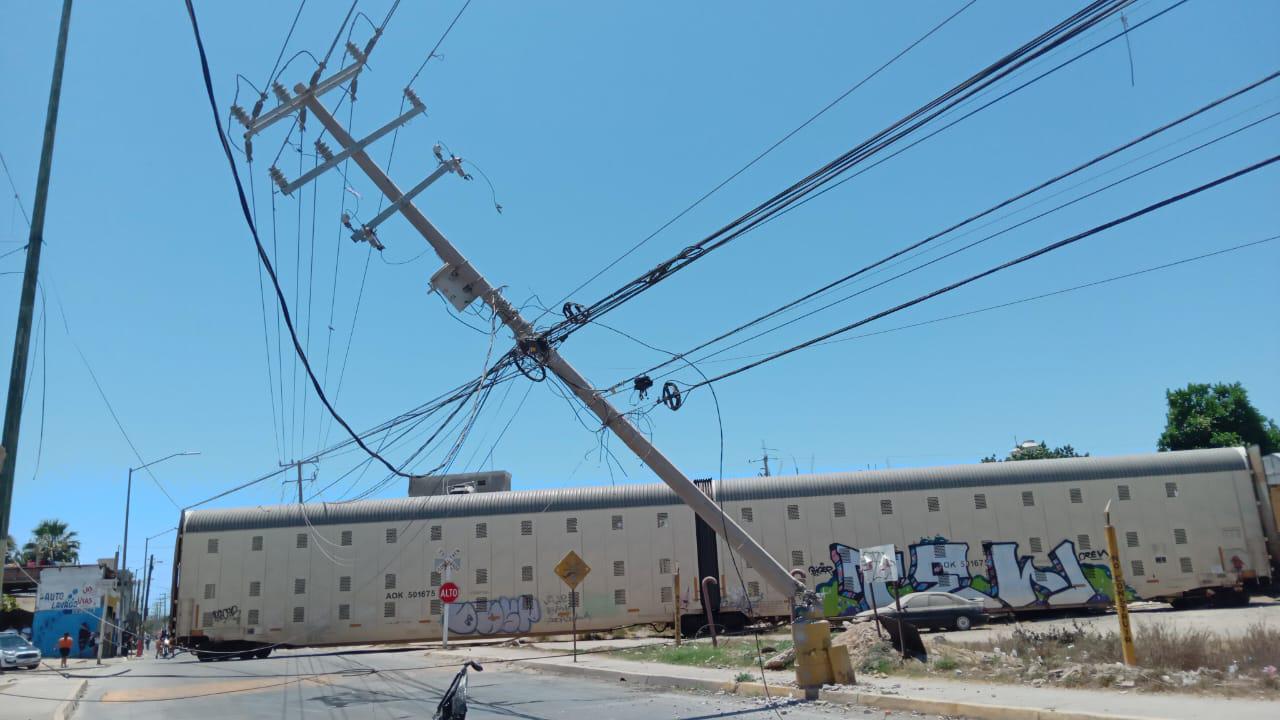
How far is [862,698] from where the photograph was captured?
39.3ft

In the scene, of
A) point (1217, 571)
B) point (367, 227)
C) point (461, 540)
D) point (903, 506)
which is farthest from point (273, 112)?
point (1217, 571)

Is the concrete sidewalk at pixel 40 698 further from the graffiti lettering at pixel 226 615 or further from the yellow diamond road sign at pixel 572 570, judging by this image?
the yellow diamond road sign at pixel 572 570

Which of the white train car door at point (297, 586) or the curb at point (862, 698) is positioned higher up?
the white train car door at point (297, 586)

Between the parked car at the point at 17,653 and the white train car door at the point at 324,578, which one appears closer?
the parked car at the point at 17,653

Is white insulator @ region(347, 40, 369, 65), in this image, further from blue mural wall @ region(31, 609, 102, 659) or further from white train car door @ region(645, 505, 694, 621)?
blue mural wall @ region(31, 609, 102, 659)

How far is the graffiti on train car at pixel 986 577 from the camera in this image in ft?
98.6

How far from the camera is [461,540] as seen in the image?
32344 mm

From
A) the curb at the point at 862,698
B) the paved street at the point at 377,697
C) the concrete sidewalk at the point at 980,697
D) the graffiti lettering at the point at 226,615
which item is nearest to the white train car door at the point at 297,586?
the graffiti lettering at the point at 226,615

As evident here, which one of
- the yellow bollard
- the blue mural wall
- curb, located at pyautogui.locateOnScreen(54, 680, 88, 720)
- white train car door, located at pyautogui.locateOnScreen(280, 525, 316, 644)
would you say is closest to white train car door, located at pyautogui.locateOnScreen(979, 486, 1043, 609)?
the yellow bollard

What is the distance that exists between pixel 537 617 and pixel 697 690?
17799mm

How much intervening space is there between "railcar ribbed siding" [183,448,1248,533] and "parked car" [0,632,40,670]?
19.5 ft

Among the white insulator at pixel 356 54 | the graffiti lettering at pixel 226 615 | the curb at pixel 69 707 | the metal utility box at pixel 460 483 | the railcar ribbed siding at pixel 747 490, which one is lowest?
the curb at pixel 69 707

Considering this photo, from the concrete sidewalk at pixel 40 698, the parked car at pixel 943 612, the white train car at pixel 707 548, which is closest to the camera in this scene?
the concrete sidewalk at pixel 40 698

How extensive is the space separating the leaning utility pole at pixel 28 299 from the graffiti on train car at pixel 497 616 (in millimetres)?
23267
